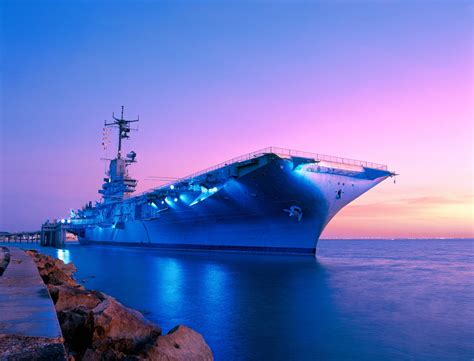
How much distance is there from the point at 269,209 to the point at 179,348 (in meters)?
22.6

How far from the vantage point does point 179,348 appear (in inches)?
197

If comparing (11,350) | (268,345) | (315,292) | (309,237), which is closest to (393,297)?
(315,292)

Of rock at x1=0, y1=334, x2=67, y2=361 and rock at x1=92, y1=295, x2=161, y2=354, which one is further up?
rock at x1=0, y1=334, x2=67, y2=361

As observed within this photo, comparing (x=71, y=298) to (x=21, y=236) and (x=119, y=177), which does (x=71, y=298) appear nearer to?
(x=119, y=177)

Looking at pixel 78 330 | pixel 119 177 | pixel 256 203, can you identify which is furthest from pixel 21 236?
pixel 78 330

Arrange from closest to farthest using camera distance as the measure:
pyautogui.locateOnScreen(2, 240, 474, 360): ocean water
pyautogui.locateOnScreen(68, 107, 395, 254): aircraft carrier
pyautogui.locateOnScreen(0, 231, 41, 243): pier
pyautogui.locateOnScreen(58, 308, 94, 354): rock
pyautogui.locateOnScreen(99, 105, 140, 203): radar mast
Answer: pyautogui.locateOnScreen(58, 308, 94, 354): rock < pyautogui.locateOnScreen(2, 240, 474, 360): ocean water < pyautogui.locateOnScreen(68, 107, 395, 254): aircraft carrier < pyautogui.locateOnScreen(99, 105, 140, 203): radar mast < pyautogui.locateOnScreen(0, 231, 41, 243): pier

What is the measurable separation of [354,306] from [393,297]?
9.28 ft

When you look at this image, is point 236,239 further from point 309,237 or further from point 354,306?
point 354,306

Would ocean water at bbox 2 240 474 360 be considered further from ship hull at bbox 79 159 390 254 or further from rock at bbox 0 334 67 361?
ship hull at bbox 79 159 390 254

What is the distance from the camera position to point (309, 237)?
29000 mm

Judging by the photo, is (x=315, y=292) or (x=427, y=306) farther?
(x=315, y=292)

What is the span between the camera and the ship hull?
2488 centimetres

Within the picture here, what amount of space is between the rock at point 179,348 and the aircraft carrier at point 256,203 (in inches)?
684

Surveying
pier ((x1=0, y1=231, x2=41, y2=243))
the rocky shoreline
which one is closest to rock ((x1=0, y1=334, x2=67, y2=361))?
the rocky shoreline
